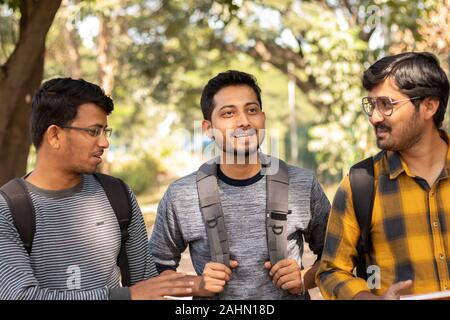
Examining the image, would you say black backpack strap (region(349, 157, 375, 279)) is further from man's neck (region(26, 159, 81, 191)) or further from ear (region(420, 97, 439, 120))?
man's neck (region(26, 159, 81, 191))

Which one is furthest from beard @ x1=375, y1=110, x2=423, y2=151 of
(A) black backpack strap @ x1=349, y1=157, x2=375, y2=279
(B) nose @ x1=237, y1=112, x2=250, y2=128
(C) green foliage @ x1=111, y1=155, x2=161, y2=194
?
(C) green foliage @ x1=111, y1=155, x2=161, y2=194

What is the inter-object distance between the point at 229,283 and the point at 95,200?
2.16 ft

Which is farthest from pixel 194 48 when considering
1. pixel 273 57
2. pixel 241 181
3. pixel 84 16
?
pixel 241 181

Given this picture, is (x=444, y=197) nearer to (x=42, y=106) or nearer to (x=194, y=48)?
(x=42, y=106)

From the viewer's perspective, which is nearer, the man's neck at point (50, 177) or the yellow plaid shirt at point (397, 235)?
the yellow plaid shirt at point (397, 235)

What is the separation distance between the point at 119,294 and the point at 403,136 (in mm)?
1166

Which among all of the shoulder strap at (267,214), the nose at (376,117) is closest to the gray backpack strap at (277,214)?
the shoulder strap at (267,214)

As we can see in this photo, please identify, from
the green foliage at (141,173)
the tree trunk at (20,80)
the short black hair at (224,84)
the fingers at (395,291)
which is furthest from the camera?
the green foliage at (141,173)

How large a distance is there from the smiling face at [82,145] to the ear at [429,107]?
4.02ft

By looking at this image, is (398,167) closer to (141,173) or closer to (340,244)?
(340,244)

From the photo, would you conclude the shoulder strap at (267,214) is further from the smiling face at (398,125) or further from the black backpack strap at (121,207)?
the smiling face at (398,125)

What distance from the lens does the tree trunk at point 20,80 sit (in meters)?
7.06

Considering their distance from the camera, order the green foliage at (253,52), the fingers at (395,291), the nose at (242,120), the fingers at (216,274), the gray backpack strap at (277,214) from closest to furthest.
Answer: the fingers at (395,291) < the fingers at (216,274) < the gray backpack strap at (277,214) < the nose at (242,120) < the green foliage at (253,52)

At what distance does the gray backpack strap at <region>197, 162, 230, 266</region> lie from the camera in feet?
11.1
